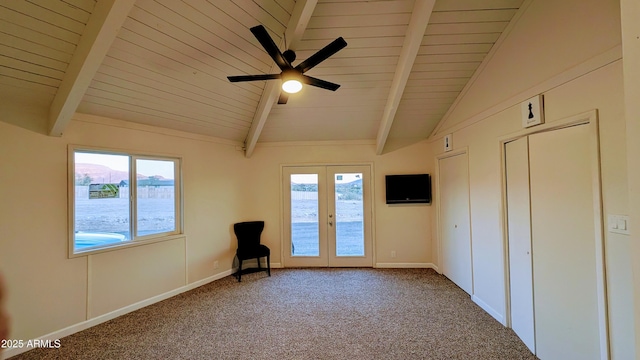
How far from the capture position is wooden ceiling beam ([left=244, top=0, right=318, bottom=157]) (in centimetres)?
252

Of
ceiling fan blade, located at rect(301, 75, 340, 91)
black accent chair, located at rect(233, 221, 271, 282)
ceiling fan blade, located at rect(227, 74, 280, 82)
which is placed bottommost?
black accent chair, located at rect(233, 221, 271, 282)

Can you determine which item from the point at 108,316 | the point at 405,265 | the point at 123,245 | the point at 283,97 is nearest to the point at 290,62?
the point at 283,97

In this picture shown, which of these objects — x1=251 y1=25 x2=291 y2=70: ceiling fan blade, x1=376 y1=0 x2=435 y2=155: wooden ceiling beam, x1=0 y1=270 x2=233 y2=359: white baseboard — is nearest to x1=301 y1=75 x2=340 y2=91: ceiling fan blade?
x1=251 y1=25 x2=291 y2=70: ceiling fan blade

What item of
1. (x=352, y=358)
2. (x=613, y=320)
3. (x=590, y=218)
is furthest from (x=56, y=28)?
(x=613, y=320)

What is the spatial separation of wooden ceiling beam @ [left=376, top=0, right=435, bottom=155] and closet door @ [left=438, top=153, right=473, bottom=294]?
1.20 meters

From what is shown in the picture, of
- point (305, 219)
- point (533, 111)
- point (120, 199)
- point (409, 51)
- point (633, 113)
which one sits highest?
point (409, 51)

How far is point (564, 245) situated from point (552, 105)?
1.15 meters

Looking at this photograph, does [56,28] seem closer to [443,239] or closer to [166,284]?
[166,284]

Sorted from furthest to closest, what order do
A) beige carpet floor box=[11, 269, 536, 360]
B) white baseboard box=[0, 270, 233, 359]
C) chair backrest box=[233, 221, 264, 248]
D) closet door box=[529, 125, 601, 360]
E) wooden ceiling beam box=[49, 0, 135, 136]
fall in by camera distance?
chair backrest box=[233, 221, 264, 248]
white baseboard box=[0, 270, 233, 359]
beige carpet floor box=[11, 269, 536, 360]
wooden ceiling beam box=[49, 0, 135, 136]
closet door box=[529, 125, 601, 360]

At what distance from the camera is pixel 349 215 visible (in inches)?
190

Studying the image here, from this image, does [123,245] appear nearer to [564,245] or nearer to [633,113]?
[633,113]

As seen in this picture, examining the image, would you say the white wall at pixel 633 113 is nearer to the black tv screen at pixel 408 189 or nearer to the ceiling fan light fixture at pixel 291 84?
the ceiling fan light fixture at pixel 291 84

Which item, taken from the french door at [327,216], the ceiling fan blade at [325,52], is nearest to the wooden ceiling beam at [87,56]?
the ceiling fan blade at [325,52]

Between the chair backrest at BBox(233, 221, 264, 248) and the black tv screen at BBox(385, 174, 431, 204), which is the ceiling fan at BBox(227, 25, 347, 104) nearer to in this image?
the black tv screen at BBox(385, 174, 431, 204)
